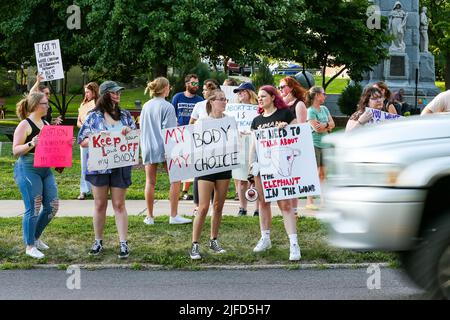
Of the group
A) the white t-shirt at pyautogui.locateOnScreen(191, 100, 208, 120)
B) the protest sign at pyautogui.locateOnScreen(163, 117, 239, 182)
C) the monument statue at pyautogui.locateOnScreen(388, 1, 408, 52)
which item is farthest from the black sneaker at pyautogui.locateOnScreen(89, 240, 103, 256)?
the monument statue at pyautogui.locateOnScreen(388, 1, 408, 52)

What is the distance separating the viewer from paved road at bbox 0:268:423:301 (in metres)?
7.41

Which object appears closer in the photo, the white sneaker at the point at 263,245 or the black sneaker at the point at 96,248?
the black sneaker at the point at 96,248

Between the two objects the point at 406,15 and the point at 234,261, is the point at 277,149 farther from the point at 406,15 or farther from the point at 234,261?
the point at 406,15

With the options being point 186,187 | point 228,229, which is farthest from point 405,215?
point 186,187

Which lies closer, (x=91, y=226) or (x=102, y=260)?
(x=102, y=260)

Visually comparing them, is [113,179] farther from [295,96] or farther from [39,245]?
[295,96]

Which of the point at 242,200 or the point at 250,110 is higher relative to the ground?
the point at 250,110

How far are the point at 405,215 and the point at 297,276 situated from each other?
8.05 feet

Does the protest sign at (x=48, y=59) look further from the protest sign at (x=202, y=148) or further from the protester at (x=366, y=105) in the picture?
the protest sign at (x=202, y=148)

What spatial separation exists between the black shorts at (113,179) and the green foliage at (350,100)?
27.3 m

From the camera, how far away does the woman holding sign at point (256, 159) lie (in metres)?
8.92

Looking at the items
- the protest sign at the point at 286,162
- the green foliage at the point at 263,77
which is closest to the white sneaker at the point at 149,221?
the protest sign at the point at 286,162

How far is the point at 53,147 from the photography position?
9234 millimetres

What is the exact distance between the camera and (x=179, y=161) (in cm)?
960
